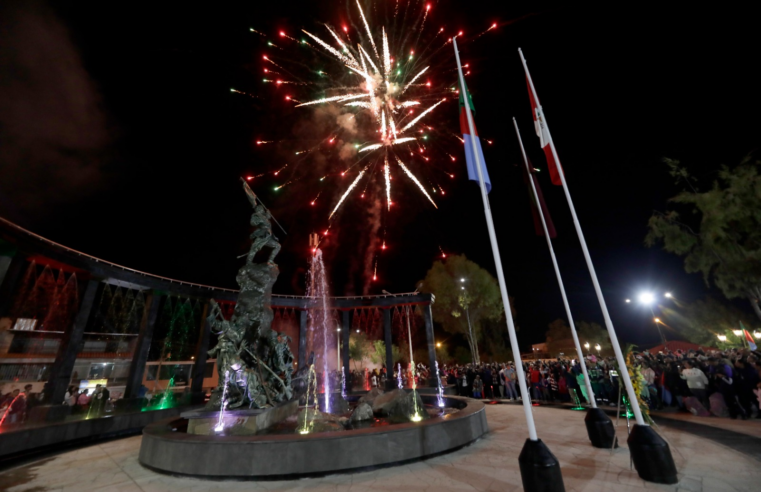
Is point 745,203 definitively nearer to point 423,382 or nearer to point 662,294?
point 662,294

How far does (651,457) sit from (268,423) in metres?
9.16

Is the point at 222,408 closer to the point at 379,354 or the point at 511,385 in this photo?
the point at 511,385

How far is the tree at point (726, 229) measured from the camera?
1936 cm

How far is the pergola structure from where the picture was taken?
1271cm

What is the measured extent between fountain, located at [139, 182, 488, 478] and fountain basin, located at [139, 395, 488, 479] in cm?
2

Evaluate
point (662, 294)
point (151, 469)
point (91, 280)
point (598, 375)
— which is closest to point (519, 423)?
point (598, 375)

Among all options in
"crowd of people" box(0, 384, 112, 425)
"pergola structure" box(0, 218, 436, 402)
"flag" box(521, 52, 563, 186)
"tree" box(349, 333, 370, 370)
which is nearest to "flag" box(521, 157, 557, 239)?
"flag" box(521, 52, 563, 186)

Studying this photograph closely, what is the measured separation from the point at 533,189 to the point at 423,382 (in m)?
22.3

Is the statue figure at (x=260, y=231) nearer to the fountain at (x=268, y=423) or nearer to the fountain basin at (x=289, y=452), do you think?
the fountain at (x=268, y=423)

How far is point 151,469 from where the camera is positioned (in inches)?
271

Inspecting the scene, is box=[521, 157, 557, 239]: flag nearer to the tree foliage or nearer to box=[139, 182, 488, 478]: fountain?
box=[139, 182, 488, 478]: fountain

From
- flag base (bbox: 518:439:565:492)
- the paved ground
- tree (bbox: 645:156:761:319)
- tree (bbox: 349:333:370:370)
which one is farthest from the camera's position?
tree (bbox: 349:333:370:370)

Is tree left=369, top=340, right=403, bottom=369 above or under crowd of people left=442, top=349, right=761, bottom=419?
above

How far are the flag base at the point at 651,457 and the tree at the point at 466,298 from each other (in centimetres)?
3350
